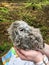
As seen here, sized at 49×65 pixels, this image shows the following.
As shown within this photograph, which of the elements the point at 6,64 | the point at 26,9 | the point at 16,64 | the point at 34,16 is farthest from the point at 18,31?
the point at 26,9

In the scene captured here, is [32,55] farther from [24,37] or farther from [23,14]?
[23,14]

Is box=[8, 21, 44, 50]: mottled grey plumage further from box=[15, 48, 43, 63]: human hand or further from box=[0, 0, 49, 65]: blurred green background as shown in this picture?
box=[0, 0, 49, 65]: blurred green background

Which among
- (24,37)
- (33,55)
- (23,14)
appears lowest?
(23,14)

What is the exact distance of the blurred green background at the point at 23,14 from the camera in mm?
7329

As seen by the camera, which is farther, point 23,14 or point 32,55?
point 23,14

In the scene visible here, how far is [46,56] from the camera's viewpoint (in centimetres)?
155

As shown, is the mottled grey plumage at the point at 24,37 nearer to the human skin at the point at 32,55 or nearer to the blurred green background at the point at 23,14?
the human skin at the point at 32,55

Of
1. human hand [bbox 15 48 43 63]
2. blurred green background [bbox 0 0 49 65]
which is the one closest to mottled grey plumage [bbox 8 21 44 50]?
human hand [bbox 15 48 43 63]

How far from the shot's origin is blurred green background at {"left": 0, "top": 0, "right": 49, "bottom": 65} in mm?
7329

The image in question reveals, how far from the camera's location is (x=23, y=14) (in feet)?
28.5

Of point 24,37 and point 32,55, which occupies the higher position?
point 24,37

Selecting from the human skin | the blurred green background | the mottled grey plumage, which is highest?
the mottled grey plumage

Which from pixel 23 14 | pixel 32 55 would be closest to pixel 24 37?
pixel 32 55

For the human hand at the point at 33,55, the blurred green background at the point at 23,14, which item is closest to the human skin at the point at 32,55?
the human hand at the point at 33,55
